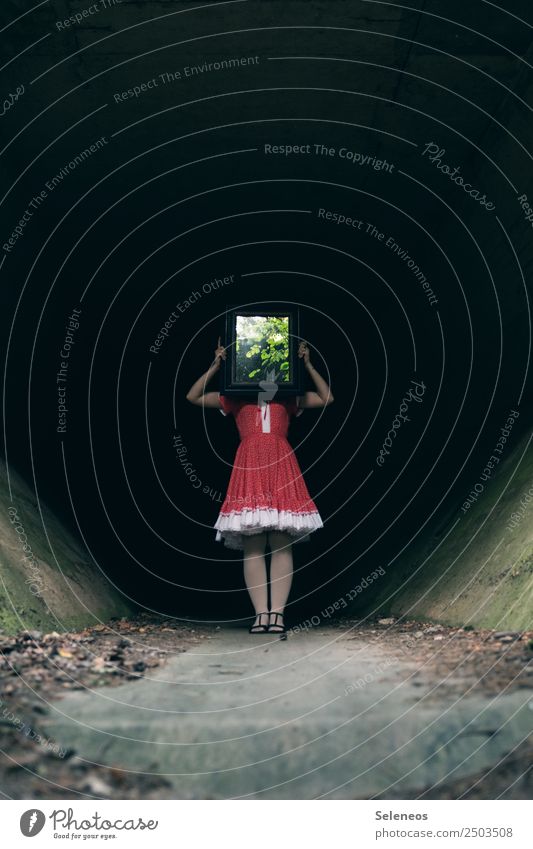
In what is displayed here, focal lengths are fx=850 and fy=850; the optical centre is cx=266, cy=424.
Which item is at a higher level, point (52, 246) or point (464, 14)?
point (464, 14)

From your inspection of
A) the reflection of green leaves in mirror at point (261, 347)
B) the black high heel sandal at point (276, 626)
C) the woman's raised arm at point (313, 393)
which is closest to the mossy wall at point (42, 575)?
the black high heel sandal at point (276, 626)

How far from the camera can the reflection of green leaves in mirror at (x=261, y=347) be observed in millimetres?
6895

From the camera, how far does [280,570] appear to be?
6.32 meters

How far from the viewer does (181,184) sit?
8.02 meters

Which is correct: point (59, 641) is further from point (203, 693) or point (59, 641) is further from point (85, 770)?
point (85, 770)

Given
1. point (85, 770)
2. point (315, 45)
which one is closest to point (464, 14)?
point (315, 45)

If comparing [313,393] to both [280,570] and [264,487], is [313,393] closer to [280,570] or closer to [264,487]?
[264,487]

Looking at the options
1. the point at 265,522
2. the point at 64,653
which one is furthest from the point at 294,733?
the point at 265,522

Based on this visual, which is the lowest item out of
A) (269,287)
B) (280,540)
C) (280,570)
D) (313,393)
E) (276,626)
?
(276,626)

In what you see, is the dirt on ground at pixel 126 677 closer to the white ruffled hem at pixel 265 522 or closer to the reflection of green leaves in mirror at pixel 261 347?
the white ruffled hem at pixel 265 522

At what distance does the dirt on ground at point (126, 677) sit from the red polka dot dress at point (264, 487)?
3.16 ft

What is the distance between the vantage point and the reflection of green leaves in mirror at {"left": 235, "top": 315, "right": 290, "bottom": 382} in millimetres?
6895

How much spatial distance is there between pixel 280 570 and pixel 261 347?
1882 mm

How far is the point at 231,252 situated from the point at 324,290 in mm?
A: 1401
